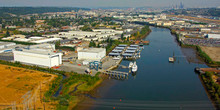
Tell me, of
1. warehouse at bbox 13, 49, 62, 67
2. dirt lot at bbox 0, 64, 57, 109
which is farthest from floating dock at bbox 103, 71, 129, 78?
warehouse at bbox 13, 49, 62, 67

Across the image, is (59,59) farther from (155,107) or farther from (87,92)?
(155,107)

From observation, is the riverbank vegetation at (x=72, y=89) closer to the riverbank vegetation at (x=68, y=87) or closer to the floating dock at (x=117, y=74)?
Answer: the riverbank vegetation at (x=68, y=87)

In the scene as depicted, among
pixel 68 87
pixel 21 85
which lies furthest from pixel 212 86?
pixel 21 85

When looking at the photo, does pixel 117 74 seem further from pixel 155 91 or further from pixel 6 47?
pixel 6 47

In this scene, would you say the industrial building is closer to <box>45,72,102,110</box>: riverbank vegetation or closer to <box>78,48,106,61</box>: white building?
<box>78,48,106,61</box>: white building

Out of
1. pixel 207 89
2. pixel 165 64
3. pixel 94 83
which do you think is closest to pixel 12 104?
pixel 94 83
